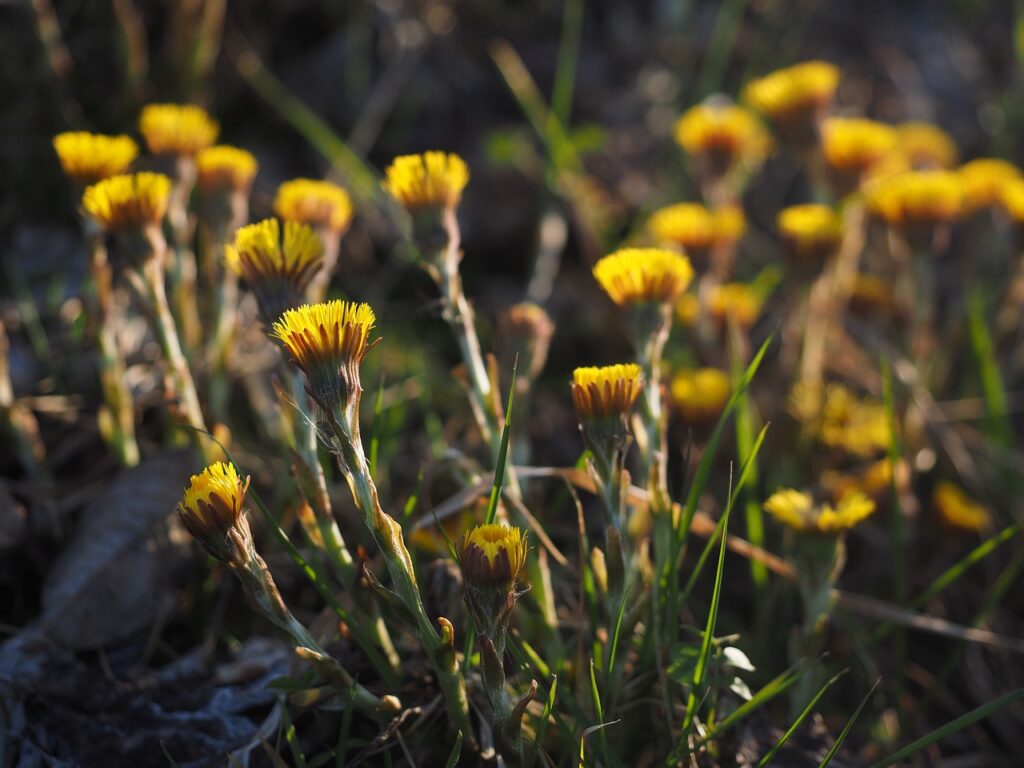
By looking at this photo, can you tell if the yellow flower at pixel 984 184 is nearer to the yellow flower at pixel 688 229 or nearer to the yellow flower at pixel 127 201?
the yellow flower at pixel 688 229

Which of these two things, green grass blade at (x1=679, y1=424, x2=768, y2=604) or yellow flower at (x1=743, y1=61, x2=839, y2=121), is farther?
yellow flower at (x1=743, y1=61, x2=839, y2=121)

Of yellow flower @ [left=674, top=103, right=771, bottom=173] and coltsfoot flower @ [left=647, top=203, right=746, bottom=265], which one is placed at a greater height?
yellow flower @ [left=674, top=103, right=771, bottom=173]

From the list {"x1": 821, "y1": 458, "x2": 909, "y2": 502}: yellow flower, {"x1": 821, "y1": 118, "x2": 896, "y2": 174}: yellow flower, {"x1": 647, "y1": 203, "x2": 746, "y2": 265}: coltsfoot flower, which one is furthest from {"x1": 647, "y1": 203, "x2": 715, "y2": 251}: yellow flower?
{"x1": 821, "y1": 458, "x2": 909, "y2": 502}: yellow flower

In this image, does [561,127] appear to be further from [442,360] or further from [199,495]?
[199,495]

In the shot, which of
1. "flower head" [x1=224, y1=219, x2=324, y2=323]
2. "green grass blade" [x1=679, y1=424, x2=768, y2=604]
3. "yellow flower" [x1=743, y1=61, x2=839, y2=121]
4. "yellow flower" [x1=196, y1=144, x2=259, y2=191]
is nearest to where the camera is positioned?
"green grass blade" [x1=679, y1=424, x2=768, y2=604]

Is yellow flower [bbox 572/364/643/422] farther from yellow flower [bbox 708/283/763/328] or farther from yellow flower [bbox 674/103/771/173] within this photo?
yellow flower [bbox 674/103/771/173]

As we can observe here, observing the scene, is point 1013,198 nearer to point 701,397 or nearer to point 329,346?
point 701,397
